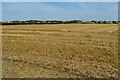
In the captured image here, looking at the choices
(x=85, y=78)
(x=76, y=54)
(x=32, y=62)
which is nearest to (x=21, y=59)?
(x=32, y=62)

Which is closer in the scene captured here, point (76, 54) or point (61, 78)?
point (61, 78)

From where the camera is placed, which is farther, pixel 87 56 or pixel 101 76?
pixel 87 56

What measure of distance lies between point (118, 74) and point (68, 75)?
176cm

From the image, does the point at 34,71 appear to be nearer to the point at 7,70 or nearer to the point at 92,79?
the point at 7,70

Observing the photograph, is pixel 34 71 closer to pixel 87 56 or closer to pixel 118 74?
pixel 118 74

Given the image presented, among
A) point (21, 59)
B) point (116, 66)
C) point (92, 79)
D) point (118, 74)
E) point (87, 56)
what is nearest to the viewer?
point (92, 79)

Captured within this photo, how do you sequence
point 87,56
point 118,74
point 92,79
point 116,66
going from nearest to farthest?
point 92,79 < point 118,74 < point 116,66 < point 87,56

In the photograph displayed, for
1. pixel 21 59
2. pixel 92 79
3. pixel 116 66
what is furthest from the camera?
pixel 21 59

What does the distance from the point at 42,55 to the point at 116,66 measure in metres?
3.96

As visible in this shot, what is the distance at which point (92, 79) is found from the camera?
8.67m

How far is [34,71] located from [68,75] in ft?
4.28

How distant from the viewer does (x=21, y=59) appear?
39.1 feet

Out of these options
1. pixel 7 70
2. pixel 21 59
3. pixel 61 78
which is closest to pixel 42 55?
pixel 21 59

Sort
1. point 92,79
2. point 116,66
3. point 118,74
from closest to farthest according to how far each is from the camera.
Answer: point 92,79
point 118,74
point 116,66
